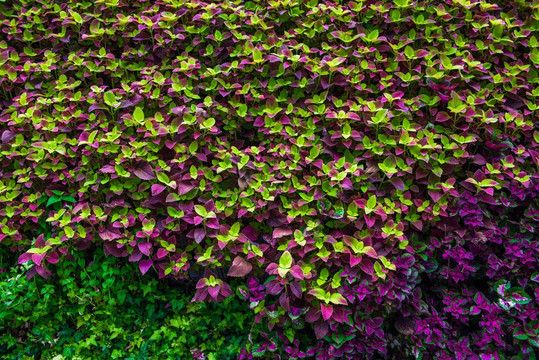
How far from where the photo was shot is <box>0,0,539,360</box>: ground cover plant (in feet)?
7.12

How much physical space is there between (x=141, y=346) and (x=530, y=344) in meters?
1.75

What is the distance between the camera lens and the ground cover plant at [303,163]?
217 cm

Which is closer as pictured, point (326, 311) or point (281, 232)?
point (326, 311)

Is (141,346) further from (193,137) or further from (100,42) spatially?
(100,42)

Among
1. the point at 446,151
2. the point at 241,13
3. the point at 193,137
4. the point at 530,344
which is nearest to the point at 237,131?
the point at 193,137

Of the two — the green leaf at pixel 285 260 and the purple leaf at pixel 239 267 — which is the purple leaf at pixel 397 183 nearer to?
the green leaf at pixel 285 260

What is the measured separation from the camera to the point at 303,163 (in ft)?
7.65

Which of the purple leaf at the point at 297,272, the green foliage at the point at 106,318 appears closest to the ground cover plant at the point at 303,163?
the purple leaf at the point at 297,272

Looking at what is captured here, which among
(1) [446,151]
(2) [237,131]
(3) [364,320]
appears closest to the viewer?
(3) [364,320]

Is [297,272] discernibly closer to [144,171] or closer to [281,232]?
[281,232]

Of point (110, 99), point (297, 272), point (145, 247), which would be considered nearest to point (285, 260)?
point (297, 272)

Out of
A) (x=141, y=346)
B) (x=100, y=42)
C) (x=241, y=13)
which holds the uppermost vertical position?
(x=241, y=13)

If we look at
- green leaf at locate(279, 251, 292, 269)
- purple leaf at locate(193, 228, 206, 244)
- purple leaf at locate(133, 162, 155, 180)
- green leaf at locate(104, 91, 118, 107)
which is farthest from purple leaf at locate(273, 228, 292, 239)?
green leaf at locate(104, 91, 118, 107)

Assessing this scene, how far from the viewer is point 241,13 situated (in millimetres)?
2650
